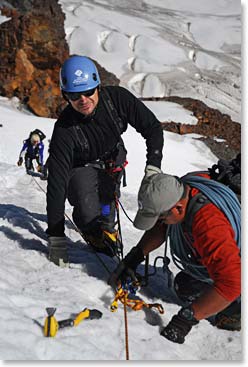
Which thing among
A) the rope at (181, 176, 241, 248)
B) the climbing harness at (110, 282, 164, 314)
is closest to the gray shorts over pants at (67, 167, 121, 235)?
the climbing harness at (110, 282, 164, 314)

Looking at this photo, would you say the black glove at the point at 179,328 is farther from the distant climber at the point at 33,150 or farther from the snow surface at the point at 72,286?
the distant climber at the point at 33,150

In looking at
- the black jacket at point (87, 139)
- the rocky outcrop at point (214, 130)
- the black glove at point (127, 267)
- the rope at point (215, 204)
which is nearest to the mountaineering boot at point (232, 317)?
the rope at point (215, 204)

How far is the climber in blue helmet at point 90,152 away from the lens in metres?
3.84

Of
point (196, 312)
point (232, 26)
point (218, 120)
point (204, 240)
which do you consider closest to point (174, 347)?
point (196, 312)

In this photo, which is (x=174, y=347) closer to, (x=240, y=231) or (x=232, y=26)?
(x=240, y=231)

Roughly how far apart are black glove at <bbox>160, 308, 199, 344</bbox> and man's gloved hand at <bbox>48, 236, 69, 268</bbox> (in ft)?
4.08

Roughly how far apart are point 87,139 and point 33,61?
1886cm

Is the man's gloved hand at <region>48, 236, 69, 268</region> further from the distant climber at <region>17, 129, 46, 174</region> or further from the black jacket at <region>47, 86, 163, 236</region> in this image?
the distant climber at <region>17, 129, 46, 174</region>

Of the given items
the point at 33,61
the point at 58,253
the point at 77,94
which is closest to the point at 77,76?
the point at 77,94

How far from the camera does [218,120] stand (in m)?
22.2

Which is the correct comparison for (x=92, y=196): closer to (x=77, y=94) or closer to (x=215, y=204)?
(x=77, y=94)

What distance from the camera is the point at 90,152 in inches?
164

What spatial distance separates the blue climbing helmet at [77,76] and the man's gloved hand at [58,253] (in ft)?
3.99

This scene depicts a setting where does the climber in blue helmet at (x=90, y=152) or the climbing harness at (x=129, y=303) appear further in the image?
the climber in blue helmet at (x=90, y=152)
